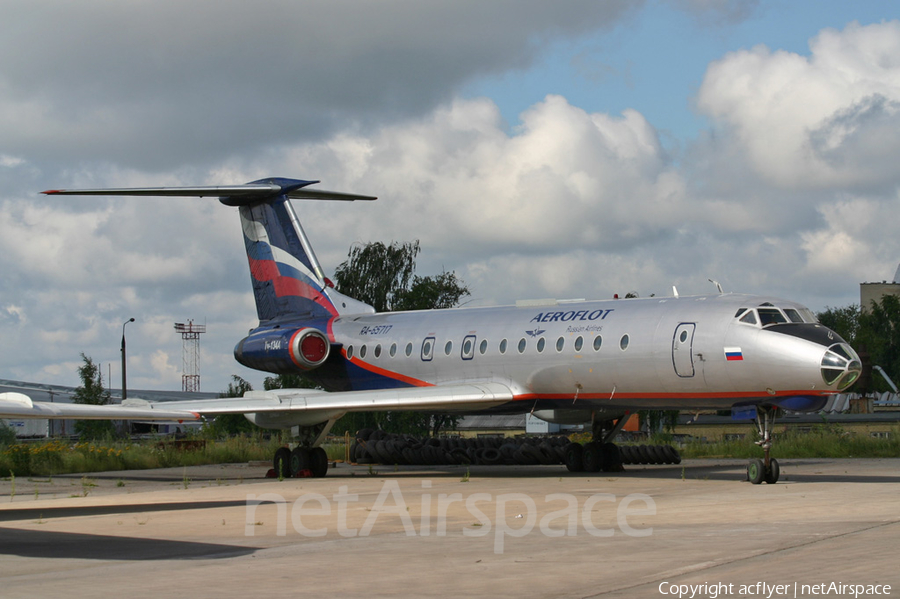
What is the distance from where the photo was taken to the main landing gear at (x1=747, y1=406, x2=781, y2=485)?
57.4ft

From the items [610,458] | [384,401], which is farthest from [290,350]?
[610,458]

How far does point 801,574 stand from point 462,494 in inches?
364

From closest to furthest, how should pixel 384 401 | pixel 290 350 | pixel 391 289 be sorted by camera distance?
1. pixel 384 401
2. pixel 290 350
3. pixel 391 289

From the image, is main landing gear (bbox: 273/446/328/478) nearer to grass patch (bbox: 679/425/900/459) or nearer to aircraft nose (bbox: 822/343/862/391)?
aircraft nose (bbox: 822/343/862/391)

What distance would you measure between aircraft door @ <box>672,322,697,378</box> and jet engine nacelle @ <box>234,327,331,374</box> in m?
9.67

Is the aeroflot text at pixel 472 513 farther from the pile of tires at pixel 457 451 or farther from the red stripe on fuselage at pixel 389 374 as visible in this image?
the pile of tires at pixel 457 451

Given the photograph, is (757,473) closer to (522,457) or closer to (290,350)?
(522,457)

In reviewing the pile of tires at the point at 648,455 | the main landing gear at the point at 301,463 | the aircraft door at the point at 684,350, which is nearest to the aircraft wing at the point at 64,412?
the main landing gear at the point at 301,463

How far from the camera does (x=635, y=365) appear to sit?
19.4 metres

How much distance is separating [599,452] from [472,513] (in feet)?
33.5

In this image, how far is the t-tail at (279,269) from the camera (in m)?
26.5

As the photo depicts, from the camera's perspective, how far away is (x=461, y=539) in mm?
10586

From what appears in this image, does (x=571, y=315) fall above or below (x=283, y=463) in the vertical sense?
above

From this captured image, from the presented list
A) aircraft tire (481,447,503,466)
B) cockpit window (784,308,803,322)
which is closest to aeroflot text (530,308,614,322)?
cockpit window (784,308,803,322)
